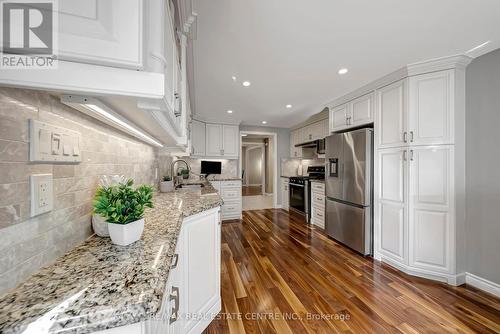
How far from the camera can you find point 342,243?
2.82m

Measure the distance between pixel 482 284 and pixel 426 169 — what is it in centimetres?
120

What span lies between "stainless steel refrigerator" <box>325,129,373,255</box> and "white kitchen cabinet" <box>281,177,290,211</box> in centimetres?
194

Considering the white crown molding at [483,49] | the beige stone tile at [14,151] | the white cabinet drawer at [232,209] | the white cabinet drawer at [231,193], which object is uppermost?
the white crown molding at [483,49]

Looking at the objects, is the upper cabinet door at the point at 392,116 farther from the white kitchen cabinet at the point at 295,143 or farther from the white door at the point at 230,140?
the white door at the point at 230,140

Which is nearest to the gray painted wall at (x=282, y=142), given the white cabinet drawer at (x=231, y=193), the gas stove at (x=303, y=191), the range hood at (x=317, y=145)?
the range hood at (x=317, y=145)

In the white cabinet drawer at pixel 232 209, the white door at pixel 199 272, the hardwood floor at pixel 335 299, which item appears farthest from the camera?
the white cabinet drawer at pixel 232 209

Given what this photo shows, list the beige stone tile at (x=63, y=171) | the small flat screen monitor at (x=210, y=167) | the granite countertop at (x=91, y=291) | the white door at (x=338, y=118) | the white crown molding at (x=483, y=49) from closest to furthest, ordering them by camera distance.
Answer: the granite countertop at (x=91, y=291), the beige stone tile at (x=63, y=171), the white crown molding at (x=483, y=49), the white door at (x=338, y=118), the small flat screen monitor at (x=210, y=167)

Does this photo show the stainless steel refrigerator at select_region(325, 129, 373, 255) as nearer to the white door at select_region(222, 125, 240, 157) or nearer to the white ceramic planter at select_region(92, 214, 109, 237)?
the white door at select_region(222, 125, 240, 157)

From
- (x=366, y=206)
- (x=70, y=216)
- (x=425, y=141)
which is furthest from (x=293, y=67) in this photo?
(x=70, y=216)

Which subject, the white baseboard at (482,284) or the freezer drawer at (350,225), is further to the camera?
the freezer drawer at (350,225)

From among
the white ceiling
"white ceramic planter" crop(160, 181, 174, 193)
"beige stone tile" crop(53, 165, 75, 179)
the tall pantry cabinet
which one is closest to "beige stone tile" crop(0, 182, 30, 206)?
"beige stone tile" crop(53, 165, 75, 179)

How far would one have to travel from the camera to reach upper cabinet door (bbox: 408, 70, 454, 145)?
1.88 meters

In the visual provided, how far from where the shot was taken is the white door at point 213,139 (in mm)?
4523

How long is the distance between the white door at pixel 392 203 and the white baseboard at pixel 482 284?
531 millimetres
